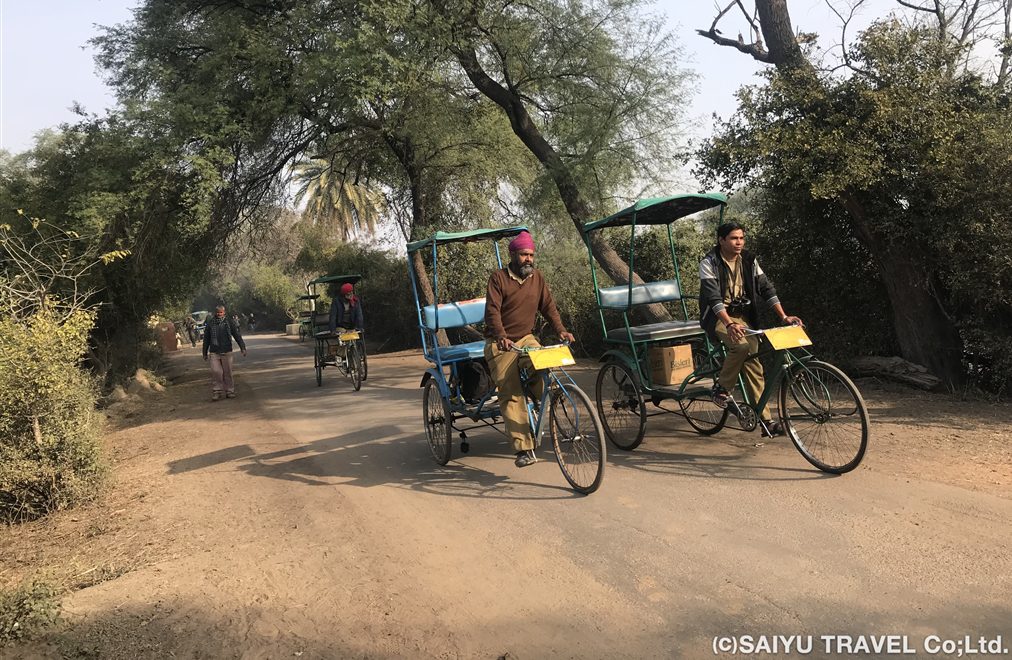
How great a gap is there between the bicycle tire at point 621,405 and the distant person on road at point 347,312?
25.7ft

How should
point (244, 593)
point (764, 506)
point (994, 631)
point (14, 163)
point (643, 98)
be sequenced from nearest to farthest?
point (994, 631) < point (244, 593) < point (764, 506) < point (643, 98) < point (14, 163)

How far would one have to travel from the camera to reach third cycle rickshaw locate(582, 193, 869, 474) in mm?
4898

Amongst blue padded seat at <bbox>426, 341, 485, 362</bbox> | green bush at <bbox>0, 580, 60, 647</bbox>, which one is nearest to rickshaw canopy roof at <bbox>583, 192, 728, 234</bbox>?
blue padded seat at <bbox>426, 341, 485, 362</bbox>

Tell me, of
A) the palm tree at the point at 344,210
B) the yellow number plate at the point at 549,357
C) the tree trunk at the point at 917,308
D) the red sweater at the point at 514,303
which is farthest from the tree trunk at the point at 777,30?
the palm tree at the point at 344,210

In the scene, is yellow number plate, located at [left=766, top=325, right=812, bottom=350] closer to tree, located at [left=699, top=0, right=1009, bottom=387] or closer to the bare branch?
tree, located at [left=699, top=0, right=1009, bottom=387]

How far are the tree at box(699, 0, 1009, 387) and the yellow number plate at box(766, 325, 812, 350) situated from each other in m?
3.58

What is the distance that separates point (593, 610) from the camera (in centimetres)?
323

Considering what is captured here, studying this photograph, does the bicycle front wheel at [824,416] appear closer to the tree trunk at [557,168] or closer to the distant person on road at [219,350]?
the tree trunk at [557,168]

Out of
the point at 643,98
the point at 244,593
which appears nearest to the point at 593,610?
the point at 244,593

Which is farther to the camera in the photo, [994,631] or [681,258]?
→ [681,258]

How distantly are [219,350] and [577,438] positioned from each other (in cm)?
1021

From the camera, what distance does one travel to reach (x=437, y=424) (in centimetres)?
641

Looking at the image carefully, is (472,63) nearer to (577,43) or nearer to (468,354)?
(577,43)

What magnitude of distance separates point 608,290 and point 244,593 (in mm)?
4412
